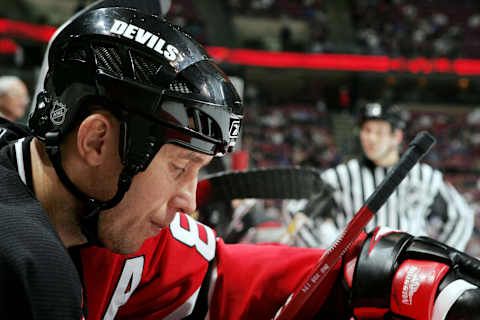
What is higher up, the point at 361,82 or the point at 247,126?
the point at 361,82

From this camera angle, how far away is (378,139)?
2.14 meters

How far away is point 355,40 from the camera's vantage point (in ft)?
35.7

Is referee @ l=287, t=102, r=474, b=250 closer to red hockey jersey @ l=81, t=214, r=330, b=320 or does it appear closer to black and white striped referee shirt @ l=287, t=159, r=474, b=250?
black and white striped referee shirt @ l=287, t=159, r=474, b=250

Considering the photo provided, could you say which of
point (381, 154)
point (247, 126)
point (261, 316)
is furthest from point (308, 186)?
point (247, 126)

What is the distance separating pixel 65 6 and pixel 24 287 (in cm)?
1079

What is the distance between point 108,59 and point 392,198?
5.72 feet

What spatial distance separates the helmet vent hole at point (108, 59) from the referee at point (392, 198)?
149 centimetres

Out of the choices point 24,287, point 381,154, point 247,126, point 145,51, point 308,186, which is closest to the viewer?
point 24,287

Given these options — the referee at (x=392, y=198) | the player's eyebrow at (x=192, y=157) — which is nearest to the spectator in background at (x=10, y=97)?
the referee at (x=392, y=198)

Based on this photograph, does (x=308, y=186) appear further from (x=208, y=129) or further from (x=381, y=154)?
(x=381, y=154)

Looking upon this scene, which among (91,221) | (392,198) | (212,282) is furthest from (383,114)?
(91,221)

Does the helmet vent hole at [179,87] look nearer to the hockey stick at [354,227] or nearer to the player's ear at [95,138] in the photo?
the player's ear at [95,138]

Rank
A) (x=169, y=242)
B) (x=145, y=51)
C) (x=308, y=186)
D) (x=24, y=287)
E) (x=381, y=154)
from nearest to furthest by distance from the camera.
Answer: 1. (x=24, y=287)
2. (x=145, y=51)
3. (x=169, y=242)
4. (x=308, y=186)
5. (x=381, y=154)

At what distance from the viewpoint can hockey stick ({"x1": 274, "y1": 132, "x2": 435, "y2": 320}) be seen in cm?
79
